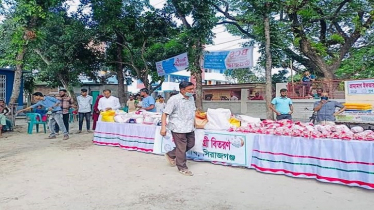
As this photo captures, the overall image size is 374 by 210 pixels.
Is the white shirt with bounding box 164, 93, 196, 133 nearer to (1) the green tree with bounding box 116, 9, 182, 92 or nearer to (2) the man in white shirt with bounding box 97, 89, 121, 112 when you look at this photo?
(2) the man in white shirt with bounding box 97, 89, 121, 112

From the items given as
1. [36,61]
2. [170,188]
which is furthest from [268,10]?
[36,61]

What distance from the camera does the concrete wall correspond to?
13.2m

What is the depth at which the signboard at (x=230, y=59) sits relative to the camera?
47.1 ft

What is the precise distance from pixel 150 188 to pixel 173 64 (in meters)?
11.3

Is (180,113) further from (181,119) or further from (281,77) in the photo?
(281,77)

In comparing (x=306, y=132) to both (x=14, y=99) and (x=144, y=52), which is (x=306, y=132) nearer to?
(x=14, y=99)

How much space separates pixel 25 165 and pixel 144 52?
11835mm

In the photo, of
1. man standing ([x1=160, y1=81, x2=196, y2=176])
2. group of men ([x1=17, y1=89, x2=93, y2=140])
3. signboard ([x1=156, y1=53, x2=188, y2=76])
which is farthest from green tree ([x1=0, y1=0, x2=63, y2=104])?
man standing ([x1=160, y1=81, x2=196, y2=176])

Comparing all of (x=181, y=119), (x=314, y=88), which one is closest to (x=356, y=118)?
(x=314, y=88)

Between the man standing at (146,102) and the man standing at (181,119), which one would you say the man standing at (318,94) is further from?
the man standing at (181,119)

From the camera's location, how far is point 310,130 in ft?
17.2

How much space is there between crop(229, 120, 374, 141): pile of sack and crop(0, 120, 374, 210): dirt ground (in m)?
0.71

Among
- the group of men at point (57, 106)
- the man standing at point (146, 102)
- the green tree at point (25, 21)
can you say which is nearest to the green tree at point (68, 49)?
the green tree at point (25, 21)

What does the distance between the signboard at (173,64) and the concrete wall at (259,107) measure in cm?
510
